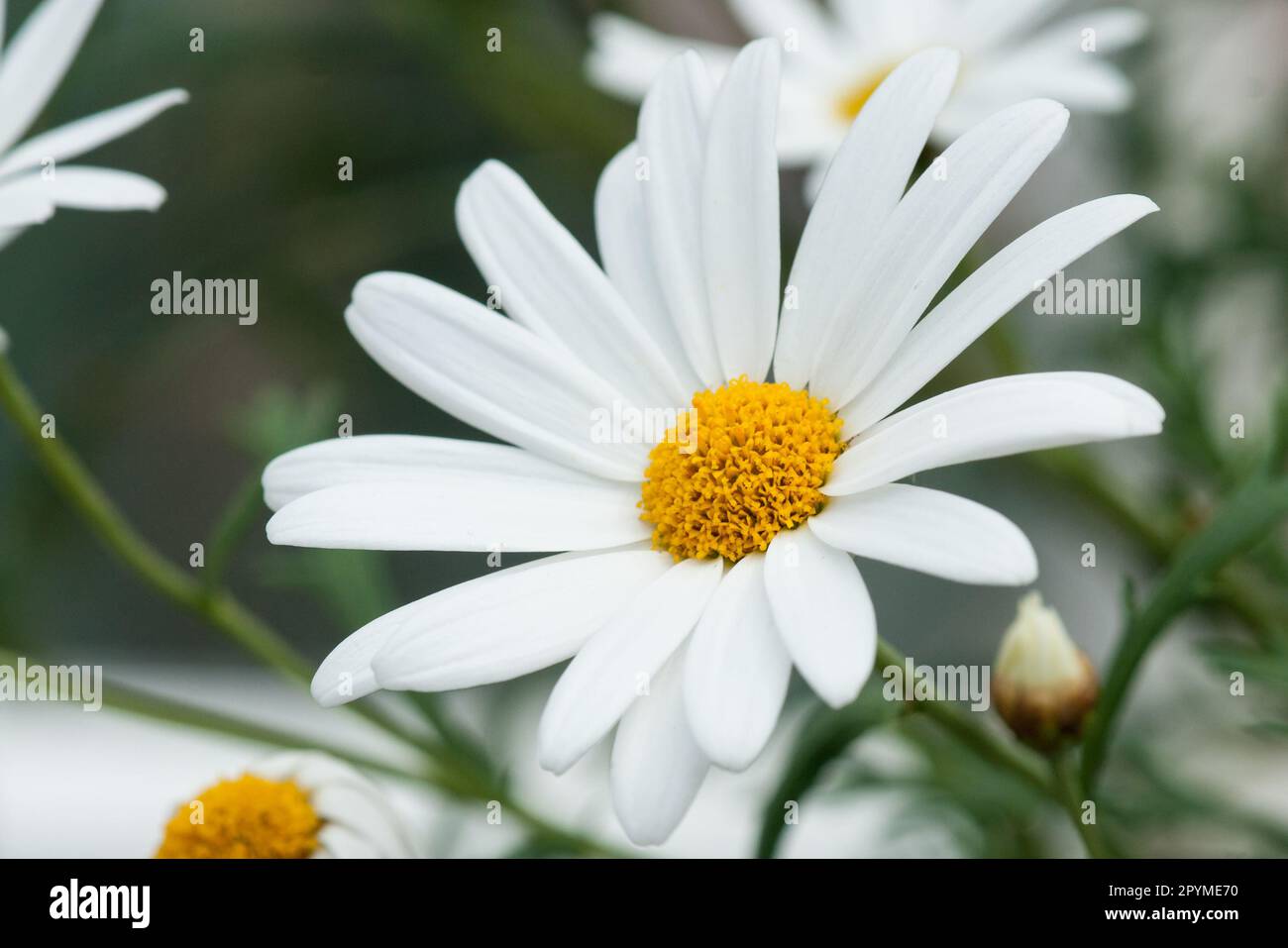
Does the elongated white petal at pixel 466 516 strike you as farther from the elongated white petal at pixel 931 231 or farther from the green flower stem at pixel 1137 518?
the green flower stem at pixel 1137 518

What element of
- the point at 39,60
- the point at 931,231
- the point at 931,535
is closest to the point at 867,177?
the point at 931,231

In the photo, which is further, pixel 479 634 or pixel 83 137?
pixel 83 137

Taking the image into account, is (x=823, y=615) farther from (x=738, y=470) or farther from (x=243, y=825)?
(x=243, y=825)

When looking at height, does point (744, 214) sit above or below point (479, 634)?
above

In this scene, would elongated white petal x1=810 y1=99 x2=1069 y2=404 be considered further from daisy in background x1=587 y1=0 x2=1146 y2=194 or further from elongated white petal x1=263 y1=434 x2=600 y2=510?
daisy in background x1=587 y1=0 x2=1146 y2=194

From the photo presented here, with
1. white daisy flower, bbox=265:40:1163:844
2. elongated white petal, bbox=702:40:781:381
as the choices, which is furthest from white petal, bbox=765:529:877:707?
elongated white petal, bbox=702:40:781:381
